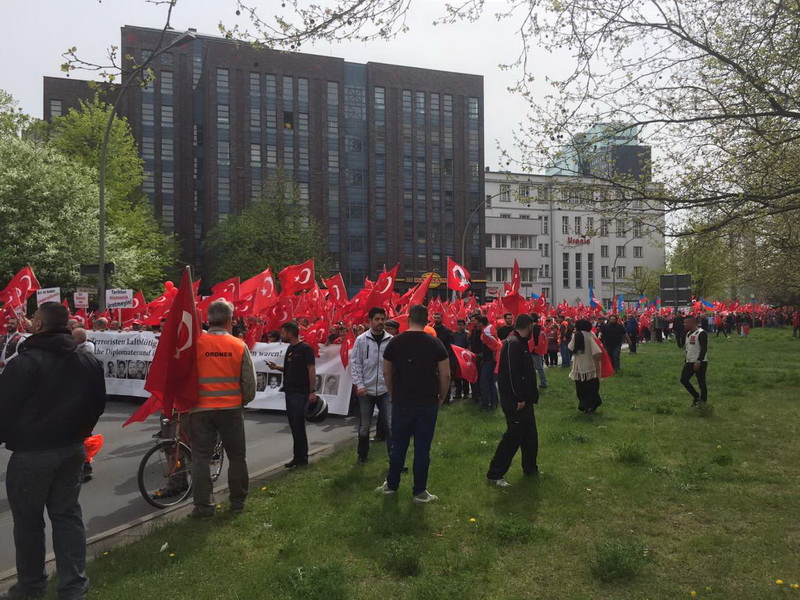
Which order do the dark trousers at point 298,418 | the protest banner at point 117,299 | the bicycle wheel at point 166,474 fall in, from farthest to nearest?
the protest banner at point 117,299
the dark trousers at point 298,418
the bicycle wheel at point 166,474

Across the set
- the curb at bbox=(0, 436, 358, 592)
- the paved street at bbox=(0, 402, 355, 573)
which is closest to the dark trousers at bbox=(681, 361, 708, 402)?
the paved street at bbox=(0, 402, 355, 573)

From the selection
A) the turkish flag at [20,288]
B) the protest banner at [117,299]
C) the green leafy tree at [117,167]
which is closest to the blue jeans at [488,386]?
the turkish flag at [20,288]

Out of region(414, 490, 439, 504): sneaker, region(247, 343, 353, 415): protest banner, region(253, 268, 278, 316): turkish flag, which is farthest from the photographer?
region(253, 268, 278, 316): turkish flag

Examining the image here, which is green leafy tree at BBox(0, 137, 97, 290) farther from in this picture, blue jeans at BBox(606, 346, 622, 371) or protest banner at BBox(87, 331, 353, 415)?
blue jeans at BBox(606, 346, 622, 371)

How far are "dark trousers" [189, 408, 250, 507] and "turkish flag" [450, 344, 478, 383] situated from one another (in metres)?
6.91

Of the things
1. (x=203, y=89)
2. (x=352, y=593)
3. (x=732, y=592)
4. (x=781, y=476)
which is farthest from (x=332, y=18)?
(x=203, y=89)

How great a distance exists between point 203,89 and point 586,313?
48392mm

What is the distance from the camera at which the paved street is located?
6.23 meters

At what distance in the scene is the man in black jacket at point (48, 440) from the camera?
415 cm

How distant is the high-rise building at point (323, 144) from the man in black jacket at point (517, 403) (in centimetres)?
5763

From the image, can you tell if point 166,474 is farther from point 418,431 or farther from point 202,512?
point 418,431

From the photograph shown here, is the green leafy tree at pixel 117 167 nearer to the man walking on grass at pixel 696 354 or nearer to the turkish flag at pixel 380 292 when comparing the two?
the turkish flag at pixel 380 292

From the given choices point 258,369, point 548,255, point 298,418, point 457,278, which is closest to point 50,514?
point 298,418

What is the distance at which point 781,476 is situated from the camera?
707 cm
